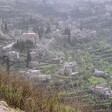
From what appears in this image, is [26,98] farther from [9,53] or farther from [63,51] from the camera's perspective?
[63,51]

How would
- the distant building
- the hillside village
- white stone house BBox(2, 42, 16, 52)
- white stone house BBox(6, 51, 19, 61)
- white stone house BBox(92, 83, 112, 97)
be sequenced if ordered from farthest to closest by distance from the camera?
the distant building, white stone house BBox(2, 42, 16, 52), white stone house BBox(6, 51, 19, 61), the hillside village, white stone house BBox(92, 83, 112, 97)

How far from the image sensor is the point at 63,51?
39.2 meters

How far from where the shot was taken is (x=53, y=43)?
4169 cm

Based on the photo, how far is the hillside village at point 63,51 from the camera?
2269 cm

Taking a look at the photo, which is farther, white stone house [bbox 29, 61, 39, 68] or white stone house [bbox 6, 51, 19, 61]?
white stone house [bbox 6, 51, 19, 61]

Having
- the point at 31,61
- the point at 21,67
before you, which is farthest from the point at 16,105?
the point at 31,61

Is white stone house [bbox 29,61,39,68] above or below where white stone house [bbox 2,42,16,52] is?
below

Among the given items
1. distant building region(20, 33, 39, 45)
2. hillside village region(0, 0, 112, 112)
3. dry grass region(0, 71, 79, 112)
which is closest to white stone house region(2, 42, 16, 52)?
hillside village region(0, 0, 112, 112)

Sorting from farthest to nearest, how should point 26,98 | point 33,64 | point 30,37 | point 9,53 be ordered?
point 30,37 < point 9,53 < point 33,64 < point 26,98

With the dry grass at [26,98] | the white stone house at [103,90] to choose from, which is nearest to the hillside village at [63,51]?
the white stone house at [103,90]

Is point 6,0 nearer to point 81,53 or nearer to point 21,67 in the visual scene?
point 81,53

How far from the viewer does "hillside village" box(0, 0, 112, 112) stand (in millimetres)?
22688

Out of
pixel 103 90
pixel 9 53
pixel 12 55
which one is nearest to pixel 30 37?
pixel 9 53

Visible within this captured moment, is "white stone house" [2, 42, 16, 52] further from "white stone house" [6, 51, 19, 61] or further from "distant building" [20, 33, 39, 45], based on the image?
"distant building" [20, 33, 39, 45]
